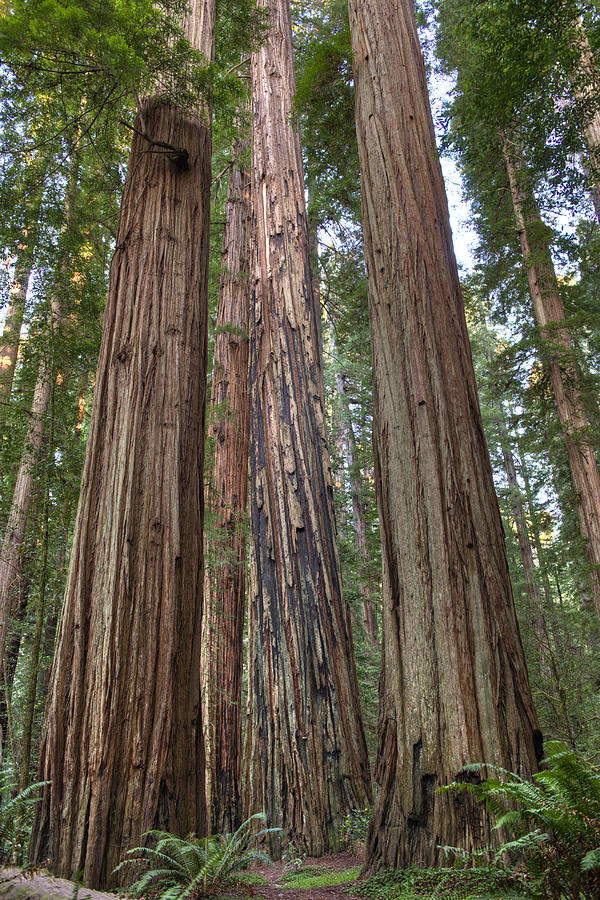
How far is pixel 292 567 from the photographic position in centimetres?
584

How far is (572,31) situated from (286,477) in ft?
20.6

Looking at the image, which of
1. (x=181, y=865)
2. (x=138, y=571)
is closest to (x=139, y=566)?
(x=138, y=571)

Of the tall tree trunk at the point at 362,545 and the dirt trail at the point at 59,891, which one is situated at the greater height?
the tall tree trunk at the point at 362,545

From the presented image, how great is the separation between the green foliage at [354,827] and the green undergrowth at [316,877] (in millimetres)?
449

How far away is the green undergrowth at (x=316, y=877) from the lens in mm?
3584

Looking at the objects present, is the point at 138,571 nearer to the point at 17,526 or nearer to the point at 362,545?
the point at 17,526

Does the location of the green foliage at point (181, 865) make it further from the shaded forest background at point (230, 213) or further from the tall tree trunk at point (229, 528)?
the tall tree trunk at point (229, 528)

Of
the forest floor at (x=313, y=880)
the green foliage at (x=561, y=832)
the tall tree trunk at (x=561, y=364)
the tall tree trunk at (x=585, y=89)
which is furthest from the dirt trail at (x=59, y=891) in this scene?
the tall tree trunk at (x=561, y=364)

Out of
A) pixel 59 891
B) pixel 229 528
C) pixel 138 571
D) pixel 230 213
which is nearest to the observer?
pixel 59 891

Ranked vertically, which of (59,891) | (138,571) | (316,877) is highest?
(138,571)

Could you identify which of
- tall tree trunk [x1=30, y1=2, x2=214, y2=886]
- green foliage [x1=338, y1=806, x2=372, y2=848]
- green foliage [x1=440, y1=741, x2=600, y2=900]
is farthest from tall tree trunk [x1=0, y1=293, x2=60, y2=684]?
green foliage [x1=440, y1=741, x2=600, y2=900]

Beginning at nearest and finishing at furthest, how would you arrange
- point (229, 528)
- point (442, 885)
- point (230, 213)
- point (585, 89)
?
point (442, 885) < point (585, 89) < point (229, 528) < point (230, 213)

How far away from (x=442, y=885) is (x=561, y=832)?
0.81m

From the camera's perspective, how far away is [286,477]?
6238 millimetres
